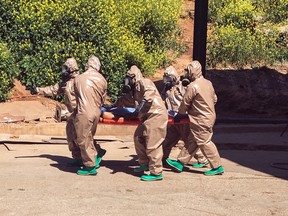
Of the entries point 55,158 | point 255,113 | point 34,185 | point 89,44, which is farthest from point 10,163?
point 255,113

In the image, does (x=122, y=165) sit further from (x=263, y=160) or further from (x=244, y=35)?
(x=244, y=35)

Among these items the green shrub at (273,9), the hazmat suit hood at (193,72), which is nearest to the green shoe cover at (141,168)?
the hazmat suit hood at (193,72)

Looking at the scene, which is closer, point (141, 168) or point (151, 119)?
point (151, 119)

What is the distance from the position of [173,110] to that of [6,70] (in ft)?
19.6

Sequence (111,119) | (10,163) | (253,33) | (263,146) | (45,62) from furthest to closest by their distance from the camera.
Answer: (253,33) < (45,62) < (263,146) < (10,163) < (111,119)

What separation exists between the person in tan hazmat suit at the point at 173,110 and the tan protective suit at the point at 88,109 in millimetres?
1284

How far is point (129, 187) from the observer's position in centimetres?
1007

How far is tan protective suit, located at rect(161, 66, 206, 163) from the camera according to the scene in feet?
37.2

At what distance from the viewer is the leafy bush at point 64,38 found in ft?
56.1

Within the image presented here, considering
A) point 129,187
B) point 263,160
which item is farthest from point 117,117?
point 263,160

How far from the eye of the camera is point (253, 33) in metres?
21.8

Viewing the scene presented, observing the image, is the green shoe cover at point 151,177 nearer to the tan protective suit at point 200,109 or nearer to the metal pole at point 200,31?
the tan protective suit at point 200,109

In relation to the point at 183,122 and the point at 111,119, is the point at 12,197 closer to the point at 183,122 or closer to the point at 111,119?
the point at 111,119

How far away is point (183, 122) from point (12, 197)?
2.99 metres
